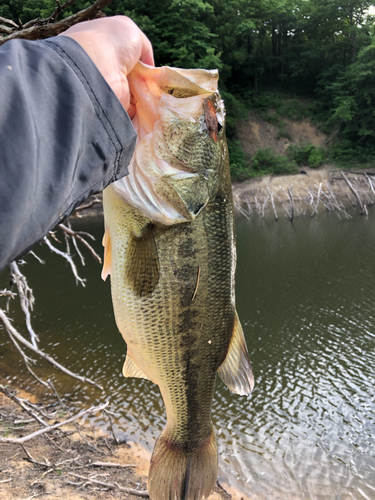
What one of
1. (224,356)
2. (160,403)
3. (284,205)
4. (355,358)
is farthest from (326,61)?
(224,356)

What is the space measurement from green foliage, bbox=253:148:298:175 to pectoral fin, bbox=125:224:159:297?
29.0 meters

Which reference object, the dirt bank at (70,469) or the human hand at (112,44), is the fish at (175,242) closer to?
the human hand at (112,44)

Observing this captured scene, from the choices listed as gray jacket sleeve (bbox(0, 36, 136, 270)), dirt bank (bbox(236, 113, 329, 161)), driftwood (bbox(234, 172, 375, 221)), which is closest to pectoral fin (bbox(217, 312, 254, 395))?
gray jacket sleeve (bbox(0, 36, 136, 270))

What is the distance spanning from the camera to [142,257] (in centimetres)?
142

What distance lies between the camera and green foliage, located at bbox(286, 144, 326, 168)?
97.7 feet

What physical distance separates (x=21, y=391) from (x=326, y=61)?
1495 inches

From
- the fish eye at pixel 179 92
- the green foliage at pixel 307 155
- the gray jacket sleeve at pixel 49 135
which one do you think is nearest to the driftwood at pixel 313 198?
the green foliage at pixel 307 155

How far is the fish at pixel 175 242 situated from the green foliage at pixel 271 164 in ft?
94.6

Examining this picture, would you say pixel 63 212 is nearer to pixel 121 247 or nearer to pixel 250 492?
pixel 121 247

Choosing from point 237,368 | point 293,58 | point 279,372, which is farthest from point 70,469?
point 293,58

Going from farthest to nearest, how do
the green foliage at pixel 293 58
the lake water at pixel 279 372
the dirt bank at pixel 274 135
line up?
1. the dirt bank at pixel 274 135
2. the green foliage at pixel 293 58
3. the lake water at pixel 279 372

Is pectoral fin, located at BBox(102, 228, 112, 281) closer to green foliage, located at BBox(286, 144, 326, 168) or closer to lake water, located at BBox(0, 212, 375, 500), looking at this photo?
lake water, located at BBox(0, 212, 375, 500)

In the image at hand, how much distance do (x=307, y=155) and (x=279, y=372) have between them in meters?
25.7

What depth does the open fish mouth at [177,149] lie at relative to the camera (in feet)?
4.26
